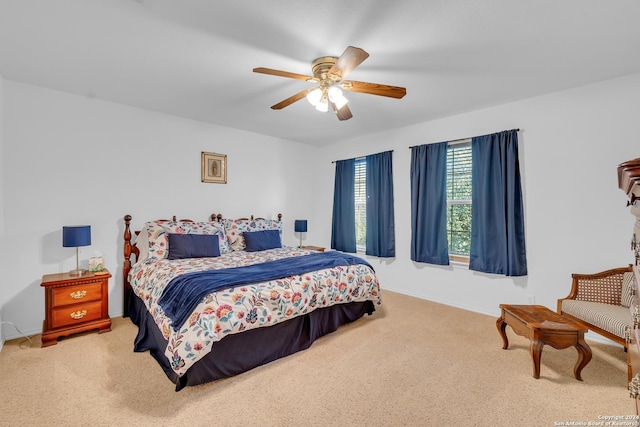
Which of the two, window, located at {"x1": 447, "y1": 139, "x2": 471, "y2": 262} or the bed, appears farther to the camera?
window, located at {"x1": 447, "y1": 139, "x2": 471, "y2": 262}

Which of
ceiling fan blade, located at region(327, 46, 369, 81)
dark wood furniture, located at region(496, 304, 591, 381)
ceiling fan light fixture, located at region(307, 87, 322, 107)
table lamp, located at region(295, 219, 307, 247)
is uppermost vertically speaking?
ceiling fan blade, located at region(327, 46, 369, 81)

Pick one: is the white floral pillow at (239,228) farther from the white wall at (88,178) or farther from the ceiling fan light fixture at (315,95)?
the ceiling fan light fixture at (315,95)

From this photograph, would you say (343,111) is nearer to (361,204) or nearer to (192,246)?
(192,246)

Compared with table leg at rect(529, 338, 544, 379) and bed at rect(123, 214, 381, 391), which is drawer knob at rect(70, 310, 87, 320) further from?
table leg at rect(529, 338, 544, 379)

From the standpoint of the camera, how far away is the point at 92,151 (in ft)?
10.7

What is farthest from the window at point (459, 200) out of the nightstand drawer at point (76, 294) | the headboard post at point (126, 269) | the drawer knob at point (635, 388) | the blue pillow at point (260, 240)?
the nightstand drawer at point (76, 294)

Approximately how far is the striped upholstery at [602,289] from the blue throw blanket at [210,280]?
2.32 meters

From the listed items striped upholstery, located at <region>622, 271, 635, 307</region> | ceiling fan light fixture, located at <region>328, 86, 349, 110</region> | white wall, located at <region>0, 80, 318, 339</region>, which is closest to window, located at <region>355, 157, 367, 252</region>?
white wall, located at <region>0, 80, 318, 339</region>

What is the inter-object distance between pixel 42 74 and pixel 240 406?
3358 millimetres

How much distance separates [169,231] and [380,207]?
299 cm

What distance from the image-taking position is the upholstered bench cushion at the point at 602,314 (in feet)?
6.93

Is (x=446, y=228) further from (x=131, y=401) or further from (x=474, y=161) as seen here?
(x=131, y=401)

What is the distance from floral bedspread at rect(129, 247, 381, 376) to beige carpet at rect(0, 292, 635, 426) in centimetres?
35

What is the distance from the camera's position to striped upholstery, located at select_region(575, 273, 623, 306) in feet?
8.35
